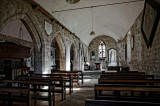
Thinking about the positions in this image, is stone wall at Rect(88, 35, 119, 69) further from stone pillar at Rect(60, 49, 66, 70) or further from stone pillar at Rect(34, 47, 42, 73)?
stone pillar at Rect(34, 47, 42, 73)

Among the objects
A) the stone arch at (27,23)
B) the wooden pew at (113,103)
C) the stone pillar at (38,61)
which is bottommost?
the wooden pew at (113,103)

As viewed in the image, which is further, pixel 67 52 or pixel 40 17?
pixel 67 52

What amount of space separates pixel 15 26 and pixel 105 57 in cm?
1308

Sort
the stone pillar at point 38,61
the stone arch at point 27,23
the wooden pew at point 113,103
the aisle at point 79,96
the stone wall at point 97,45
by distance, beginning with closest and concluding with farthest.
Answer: the wooden pew at point 113,103
the aisle at point 79,96
the stone arch at point 27,23
the stone pillar at point 38,61
the stone wall at point 97,45

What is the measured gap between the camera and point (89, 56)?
19.4m

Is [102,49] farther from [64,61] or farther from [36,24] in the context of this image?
[36,24]

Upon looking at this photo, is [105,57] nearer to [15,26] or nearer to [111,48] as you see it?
[111,48]

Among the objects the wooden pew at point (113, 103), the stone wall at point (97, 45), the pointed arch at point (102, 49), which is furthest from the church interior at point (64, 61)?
the pointed arch at point (102, 49)

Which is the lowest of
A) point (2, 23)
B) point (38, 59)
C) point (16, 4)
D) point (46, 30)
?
point (38, 59)

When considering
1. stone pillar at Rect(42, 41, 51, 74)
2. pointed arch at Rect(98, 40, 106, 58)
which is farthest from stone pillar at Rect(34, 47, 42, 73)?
pointed arch at Rect(98, 40, 106, 58)

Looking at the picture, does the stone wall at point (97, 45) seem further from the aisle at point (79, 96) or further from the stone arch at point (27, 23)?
the stone arch at point (27, 23)

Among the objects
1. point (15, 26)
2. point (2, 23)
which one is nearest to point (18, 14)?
point (2, 23)

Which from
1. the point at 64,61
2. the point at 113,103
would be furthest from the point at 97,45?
the point at 113,103

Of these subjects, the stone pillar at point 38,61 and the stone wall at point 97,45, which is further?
the stone wall at point 97,45
